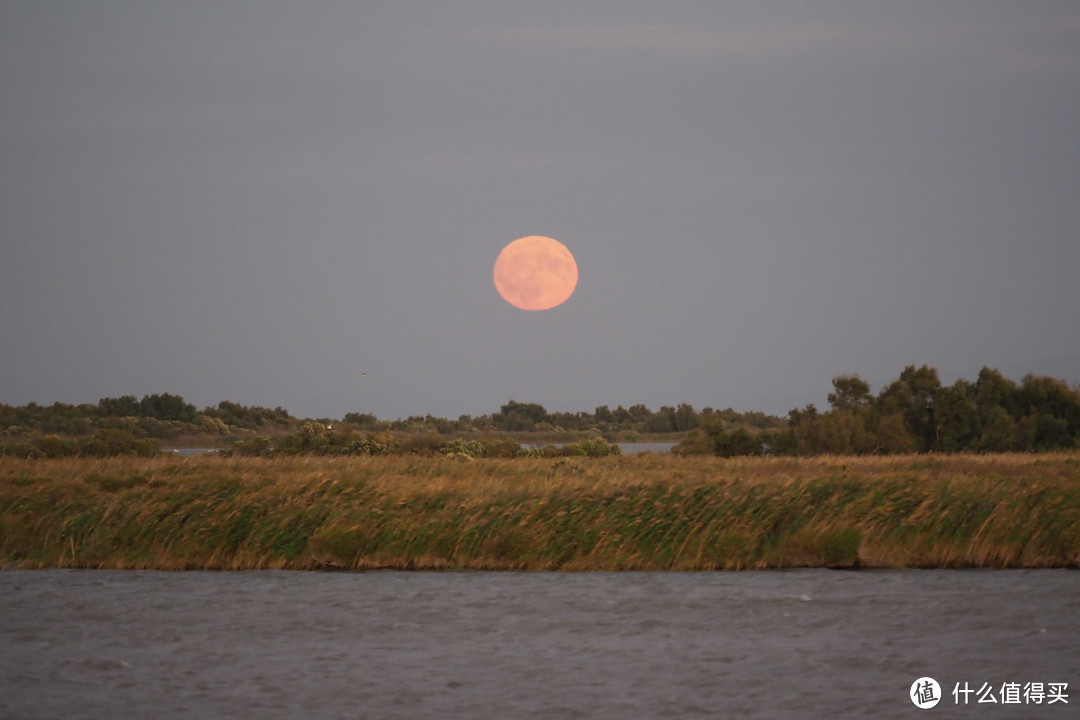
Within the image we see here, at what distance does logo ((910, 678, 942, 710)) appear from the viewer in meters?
17.6

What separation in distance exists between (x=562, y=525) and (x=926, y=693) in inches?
563

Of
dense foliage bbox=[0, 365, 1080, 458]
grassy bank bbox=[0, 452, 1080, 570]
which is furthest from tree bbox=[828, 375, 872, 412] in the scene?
grassy bank bbox=[0, 452, 1080, 570]

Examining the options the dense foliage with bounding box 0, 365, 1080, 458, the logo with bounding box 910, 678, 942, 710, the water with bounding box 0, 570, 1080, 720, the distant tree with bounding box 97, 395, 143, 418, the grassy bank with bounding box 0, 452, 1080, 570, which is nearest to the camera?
the logo with bounding box 910, 678, 942, 710

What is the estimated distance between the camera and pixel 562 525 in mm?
31234

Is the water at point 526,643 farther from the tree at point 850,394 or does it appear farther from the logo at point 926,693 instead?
the tree at point 850,394

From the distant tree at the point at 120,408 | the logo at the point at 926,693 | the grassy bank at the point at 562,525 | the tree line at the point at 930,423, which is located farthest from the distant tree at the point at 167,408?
the logo at the point at 926,693

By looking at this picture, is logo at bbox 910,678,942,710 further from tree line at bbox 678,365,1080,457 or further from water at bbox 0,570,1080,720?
tree line at bbox 678,365,1080,457

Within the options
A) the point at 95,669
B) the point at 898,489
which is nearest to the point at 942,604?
the point at 898,489

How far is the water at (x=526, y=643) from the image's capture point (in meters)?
17.8

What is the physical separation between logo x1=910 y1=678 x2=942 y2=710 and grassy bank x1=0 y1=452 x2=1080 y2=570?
37.5 feet

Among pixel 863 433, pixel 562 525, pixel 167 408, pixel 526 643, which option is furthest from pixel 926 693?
pixel 167 408

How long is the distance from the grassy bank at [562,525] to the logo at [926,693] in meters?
11.4

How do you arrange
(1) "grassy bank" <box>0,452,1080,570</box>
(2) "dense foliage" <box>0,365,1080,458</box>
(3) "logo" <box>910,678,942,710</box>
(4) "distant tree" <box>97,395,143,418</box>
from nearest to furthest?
(3) "logo" <box>910,678,942,710</box>, (1) "grassy bank" <box>0,452,1080,570</box>, (2) "dense foliage" <box>0,365,1080,458</box>, (4) "distant tree" <box>97,395,143,418</box>

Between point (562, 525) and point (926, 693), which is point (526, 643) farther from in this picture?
point (562, 525)
